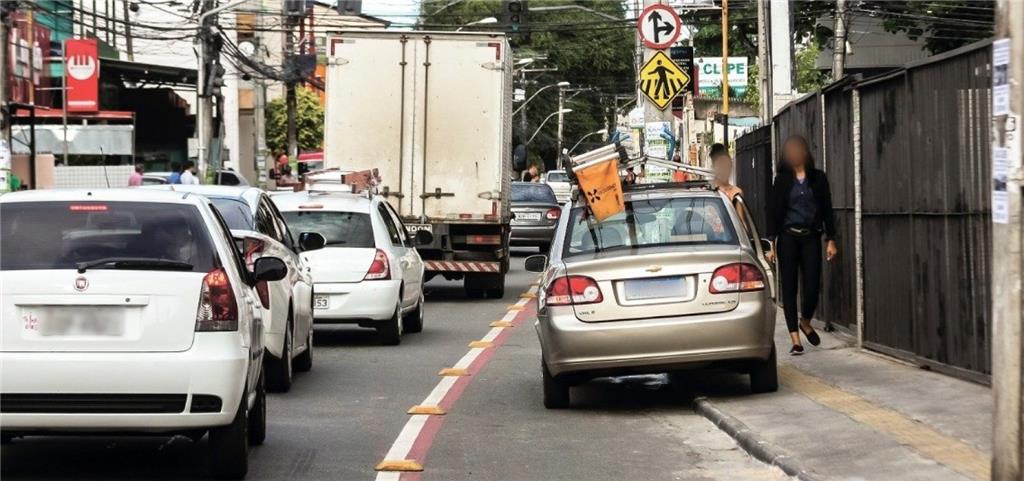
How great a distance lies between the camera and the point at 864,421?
9805 mm

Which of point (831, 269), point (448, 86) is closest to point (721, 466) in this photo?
point (831, 269)

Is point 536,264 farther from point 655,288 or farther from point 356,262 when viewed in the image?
point 356,262

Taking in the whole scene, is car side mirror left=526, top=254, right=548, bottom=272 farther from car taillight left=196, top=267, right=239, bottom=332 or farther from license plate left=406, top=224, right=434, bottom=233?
license plate left=406, top=224, right=434, bottom=233

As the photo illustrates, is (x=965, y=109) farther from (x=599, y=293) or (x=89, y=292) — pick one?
(x=89, y=292)

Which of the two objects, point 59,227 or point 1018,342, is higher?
point 59,227

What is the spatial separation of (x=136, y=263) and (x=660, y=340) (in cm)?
417

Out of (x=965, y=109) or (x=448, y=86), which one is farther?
(x=448, y=86)

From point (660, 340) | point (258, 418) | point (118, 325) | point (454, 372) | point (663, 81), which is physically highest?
A: point (663, 81)

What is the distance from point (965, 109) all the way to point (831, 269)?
509 centimetres

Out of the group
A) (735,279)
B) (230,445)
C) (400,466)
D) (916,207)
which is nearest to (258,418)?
(400,466)

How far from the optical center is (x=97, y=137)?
42656 millimetres

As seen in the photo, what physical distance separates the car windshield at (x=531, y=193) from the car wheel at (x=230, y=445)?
2614 centimetres

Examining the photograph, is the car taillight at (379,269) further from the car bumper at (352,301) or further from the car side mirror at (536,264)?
the car side mirror at (536,264)

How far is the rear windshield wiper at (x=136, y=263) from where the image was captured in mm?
7934
